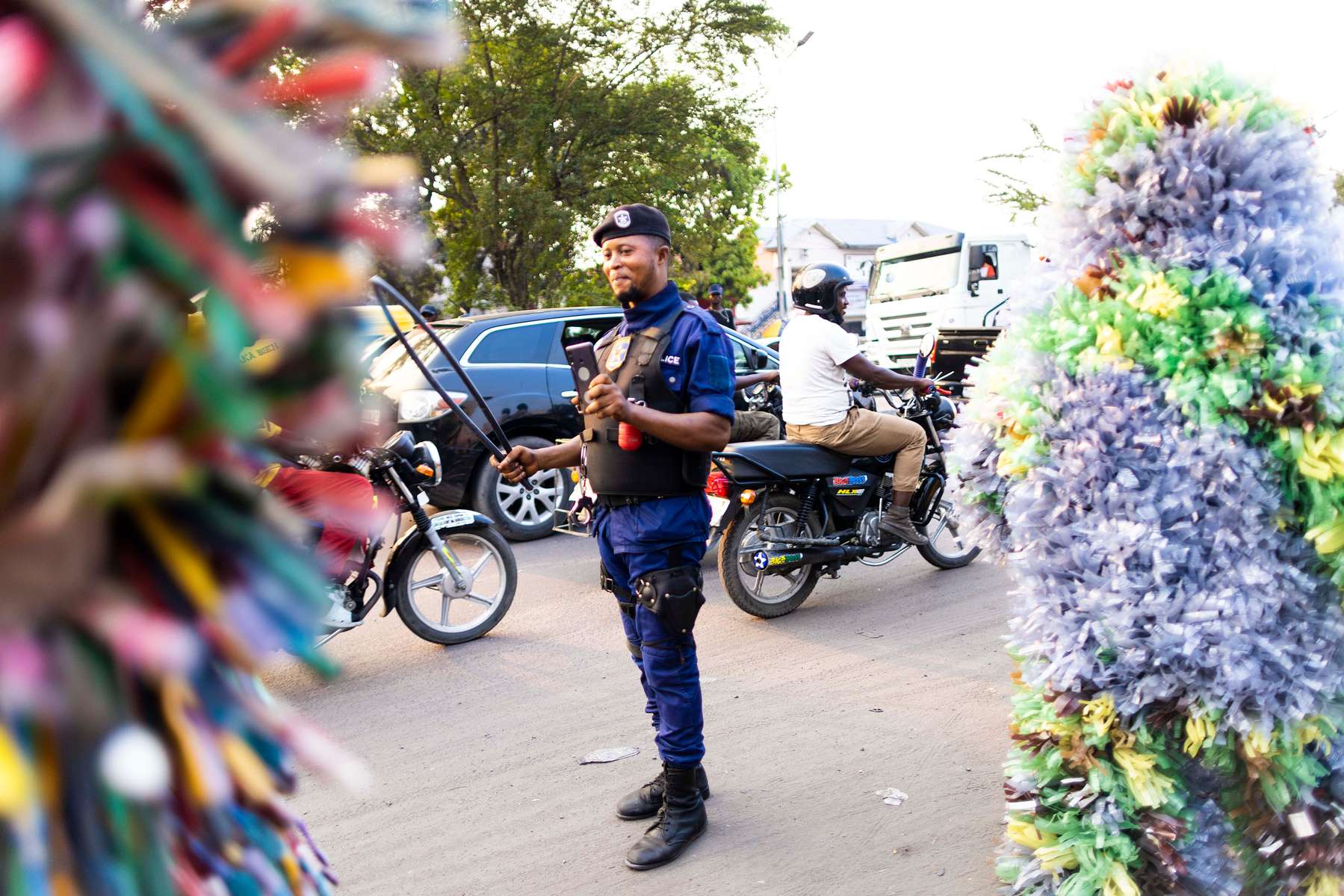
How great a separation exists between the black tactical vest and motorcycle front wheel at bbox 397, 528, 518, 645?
2338 millimetres

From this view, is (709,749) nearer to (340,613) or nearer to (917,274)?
(340,613)

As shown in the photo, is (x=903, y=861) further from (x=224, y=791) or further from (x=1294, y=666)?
(x=224, y=791)

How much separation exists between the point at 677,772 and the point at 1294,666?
182 cm

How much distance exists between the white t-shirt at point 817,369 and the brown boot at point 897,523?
2.24 feet

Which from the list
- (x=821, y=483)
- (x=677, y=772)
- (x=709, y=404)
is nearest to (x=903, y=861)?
(x=677, y=772)

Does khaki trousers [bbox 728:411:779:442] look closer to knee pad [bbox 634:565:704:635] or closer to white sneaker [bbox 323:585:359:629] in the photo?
white sneaker [bbox 323:585:359:629]

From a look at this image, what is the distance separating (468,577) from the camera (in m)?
5.53

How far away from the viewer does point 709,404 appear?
11.0 feet

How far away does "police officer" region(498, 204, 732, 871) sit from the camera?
10.8ft

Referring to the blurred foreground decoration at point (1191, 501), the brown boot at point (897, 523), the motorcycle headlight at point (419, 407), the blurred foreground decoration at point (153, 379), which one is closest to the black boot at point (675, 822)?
the blurred foreground decoration at point (1191, 501)

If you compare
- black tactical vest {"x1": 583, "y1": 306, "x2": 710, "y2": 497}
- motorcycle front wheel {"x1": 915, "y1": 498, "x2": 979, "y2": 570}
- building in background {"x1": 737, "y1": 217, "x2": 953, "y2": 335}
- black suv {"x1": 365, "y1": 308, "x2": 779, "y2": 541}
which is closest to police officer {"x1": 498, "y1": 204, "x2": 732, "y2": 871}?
black tactical vest {"x1": 583, "y1": 306, "x2": 710, "y2": 497}

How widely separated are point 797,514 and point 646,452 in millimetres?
2925

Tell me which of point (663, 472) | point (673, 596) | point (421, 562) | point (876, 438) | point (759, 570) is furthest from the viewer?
point (876, 438)

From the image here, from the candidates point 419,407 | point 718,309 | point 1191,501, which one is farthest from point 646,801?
point 718,309
